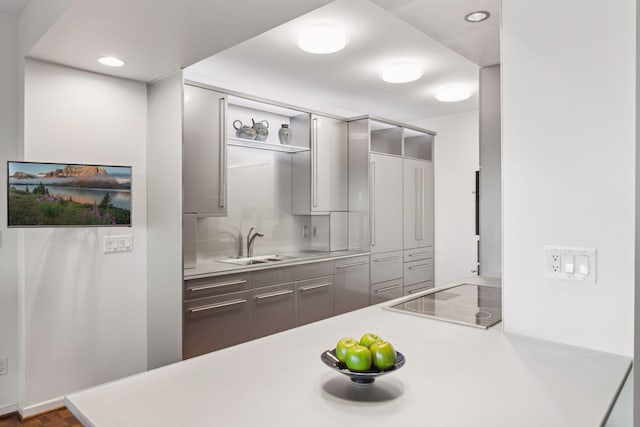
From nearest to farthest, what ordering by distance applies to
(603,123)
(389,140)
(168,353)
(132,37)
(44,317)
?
(603,123)
(132,37)
(44,317)
(168,353)
(389,140)

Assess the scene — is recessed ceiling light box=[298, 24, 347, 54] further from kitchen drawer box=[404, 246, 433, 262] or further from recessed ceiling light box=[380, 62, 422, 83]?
kitchen drawer box=[404, 246, 433, 262]

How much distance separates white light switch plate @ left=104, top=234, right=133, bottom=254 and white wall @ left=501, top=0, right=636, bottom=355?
2.54 metres

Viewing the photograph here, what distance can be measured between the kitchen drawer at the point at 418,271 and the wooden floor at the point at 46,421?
3533mm

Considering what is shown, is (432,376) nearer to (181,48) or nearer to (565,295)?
(565,295)

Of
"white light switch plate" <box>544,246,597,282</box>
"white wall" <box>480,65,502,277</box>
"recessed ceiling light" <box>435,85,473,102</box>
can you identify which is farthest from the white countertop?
"recessed ceiling light" <box>435,85,473,102</box>

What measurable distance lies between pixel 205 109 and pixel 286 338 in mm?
2289

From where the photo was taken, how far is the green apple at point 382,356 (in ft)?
3.41

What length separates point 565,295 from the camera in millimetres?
1352

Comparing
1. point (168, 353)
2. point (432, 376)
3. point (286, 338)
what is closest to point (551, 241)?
point (432, 376)

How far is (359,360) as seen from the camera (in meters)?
1.04

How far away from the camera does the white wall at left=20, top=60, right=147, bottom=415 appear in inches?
104

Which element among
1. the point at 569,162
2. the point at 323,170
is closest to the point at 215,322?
the point at 323,170

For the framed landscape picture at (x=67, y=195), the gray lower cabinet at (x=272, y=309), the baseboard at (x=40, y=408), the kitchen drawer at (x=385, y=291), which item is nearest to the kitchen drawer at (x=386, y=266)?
the kitchen drawer at (x=385, y=291)

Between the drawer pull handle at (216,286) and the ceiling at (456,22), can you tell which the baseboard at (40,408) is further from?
the ceiling at (456,22)
